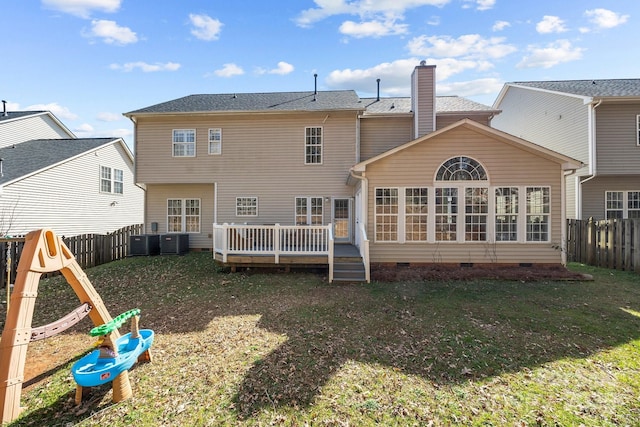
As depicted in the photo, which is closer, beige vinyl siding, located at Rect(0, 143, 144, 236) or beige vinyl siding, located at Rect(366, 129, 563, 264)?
beige vinyl siding, located at Rect(366, 129, 563, 264)

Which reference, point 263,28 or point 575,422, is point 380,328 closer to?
Result: point 575,422

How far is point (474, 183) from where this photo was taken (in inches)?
373

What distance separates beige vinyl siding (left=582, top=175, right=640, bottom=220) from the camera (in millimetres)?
12742

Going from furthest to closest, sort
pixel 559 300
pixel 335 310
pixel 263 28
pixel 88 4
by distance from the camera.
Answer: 1. pixel 263 28
2. pixel 88 4
3. pixel 559 300
4. pixel 335 310

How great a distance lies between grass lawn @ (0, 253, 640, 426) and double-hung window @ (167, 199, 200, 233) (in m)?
6.15

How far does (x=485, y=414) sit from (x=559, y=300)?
545 centimetres

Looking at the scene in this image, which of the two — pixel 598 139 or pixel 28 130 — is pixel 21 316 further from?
pixel 28 130

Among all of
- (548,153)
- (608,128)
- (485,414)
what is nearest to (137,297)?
(485,414)

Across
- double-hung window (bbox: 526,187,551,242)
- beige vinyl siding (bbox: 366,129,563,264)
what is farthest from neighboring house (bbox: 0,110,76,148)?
double-hung window (bbox: 526,187,551,242)

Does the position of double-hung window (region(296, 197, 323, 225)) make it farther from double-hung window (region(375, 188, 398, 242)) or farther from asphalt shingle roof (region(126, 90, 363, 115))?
asphalt shingle roof (region(126, 90, 363, 115))

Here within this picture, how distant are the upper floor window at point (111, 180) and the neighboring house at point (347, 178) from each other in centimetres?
520

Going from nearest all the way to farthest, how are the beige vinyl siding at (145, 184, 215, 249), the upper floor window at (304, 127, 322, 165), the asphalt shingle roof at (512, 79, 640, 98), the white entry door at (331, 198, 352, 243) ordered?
the asphalt shingle roof at (512, 79, 640, 98) < the white entry door at (331, 198, 352, 243) < the upper floor window at (304, 127, 322, 165) < the beige vinyl siding at (145, 184, 215, 249)

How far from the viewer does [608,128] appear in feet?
40.1

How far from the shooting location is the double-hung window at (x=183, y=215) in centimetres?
1380
